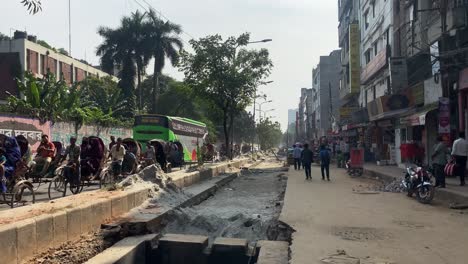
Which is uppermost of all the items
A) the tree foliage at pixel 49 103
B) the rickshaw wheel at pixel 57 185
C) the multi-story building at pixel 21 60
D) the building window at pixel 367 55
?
the multi-story building at pixel 21 60

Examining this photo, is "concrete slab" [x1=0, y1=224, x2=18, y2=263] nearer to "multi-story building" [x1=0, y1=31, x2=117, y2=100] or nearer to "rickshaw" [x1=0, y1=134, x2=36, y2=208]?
"rickshaw" [x1=0, y1=134, x2=36, y2=208]

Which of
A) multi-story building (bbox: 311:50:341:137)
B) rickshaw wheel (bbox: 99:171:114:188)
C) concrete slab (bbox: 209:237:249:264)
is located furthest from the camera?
multi-story building (bbox: 311:50:341:137)

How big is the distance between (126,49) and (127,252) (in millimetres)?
45633

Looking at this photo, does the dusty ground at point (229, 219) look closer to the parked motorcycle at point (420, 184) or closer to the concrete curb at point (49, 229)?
the concrete curb at point (49, 229)

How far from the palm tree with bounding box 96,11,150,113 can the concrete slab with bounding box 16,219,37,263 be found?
44499 mm

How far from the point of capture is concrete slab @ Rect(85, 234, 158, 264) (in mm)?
7081

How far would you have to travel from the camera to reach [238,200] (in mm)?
16406

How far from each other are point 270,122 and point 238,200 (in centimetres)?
8492

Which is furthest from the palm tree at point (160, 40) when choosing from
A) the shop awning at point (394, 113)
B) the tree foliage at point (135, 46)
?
the shop awning at point (394, 113)

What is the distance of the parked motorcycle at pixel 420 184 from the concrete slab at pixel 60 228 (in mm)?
9574

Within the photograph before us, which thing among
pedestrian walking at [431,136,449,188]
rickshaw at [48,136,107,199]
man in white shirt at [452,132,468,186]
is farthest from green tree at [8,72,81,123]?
man in white shirt at [452,132,468,186]

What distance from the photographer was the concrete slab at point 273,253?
6758 mm

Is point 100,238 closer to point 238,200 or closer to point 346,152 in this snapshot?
point 238,200

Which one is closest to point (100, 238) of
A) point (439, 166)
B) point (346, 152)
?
point (439, 166)
